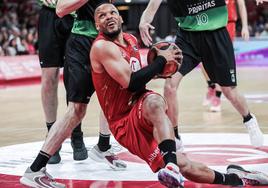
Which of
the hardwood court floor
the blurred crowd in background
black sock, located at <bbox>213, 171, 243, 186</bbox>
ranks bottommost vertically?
the blurred crowd in background

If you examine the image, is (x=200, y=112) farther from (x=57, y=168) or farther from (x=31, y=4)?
(x=31, y=4)

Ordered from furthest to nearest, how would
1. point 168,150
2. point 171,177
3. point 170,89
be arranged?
point 170,89
point 168,150
point 171,177

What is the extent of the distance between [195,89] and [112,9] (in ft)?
28.1

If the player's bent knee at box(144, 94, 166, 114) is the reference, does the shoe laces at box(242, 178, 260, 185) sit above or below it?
below

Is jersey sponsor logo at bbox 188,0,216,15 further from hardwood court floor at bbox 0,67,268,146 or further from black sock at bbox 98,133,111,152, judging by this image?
hardwood court floor at bbox 0,67,268,146

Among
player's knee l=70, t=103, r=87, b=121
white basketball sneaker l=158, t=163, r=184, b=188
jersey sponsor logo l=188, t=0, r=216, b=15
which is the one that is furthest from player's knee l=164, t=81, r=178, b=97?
white basketball sneaker l=158, t=163, r=184, b=188

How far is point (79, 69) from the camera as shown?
5.13 metres

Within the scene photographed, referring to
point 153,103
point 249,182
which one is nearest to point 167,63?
point 153,103

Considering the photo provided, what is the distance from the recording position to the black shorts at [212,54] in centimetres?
588

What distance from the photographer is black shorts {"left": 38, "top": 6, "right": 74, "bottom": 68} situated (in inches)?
222

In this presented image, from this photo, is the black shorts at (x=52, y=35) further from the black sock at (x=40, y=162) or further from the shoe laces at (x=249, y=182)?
the shoe laces at (x=249, y=182)

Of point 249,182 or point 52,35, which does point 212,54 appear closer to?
point 52,35

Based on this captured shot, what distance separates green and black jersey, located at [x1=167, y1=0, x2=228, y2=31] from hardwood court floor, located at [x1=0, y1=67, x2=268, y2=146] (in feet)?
5.52

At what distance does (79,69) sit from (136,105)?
3.07 ft
